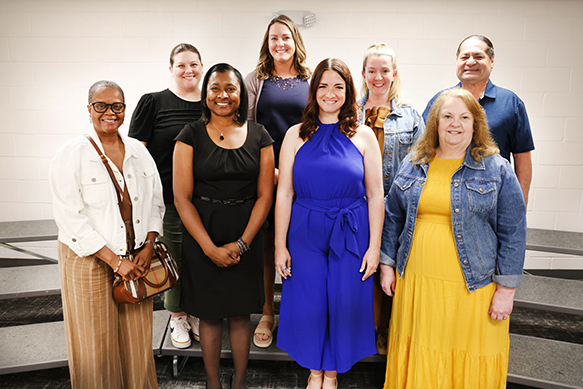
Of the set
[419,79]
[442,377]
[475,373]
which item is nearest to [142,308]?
[442,377]

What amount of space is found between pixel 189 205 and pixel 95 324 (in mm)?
692

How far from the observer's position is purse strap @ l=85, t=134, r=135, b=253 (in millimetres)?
1792

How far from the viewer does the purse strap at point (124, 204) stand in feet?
5.88

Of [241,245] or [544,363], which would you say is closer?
[241,245]

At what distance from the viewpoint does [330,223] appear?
6.41ft

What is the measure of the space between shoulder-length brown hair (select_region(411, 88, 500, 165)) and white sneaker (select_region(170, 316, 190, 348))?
171cm

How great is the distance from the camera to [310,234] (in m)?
1.98

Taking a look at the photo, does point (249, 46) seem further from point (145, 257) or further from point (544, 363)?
point (544, 363)

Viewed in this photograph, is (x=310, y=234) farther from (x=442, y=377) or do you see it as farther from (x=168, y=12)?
(x=168, y=12)

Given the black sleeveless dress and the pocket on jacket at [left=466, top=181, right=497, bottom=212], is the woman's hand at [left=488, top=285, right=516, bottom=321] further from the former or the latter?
the black sleeveless dress

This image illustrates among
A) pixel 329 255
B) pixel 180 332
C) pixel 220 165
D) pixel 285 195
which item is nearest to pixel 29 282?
pixel 180 332

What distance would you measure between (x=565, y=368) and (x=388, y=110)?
1.84 metres

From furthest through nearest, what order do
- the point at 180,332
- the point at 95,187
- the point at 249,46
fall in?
1. the point at 249,46
2. the point at 180,332
3. the point at 95,187

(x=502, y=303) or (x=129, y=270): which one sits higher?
(x=129, y=270)
